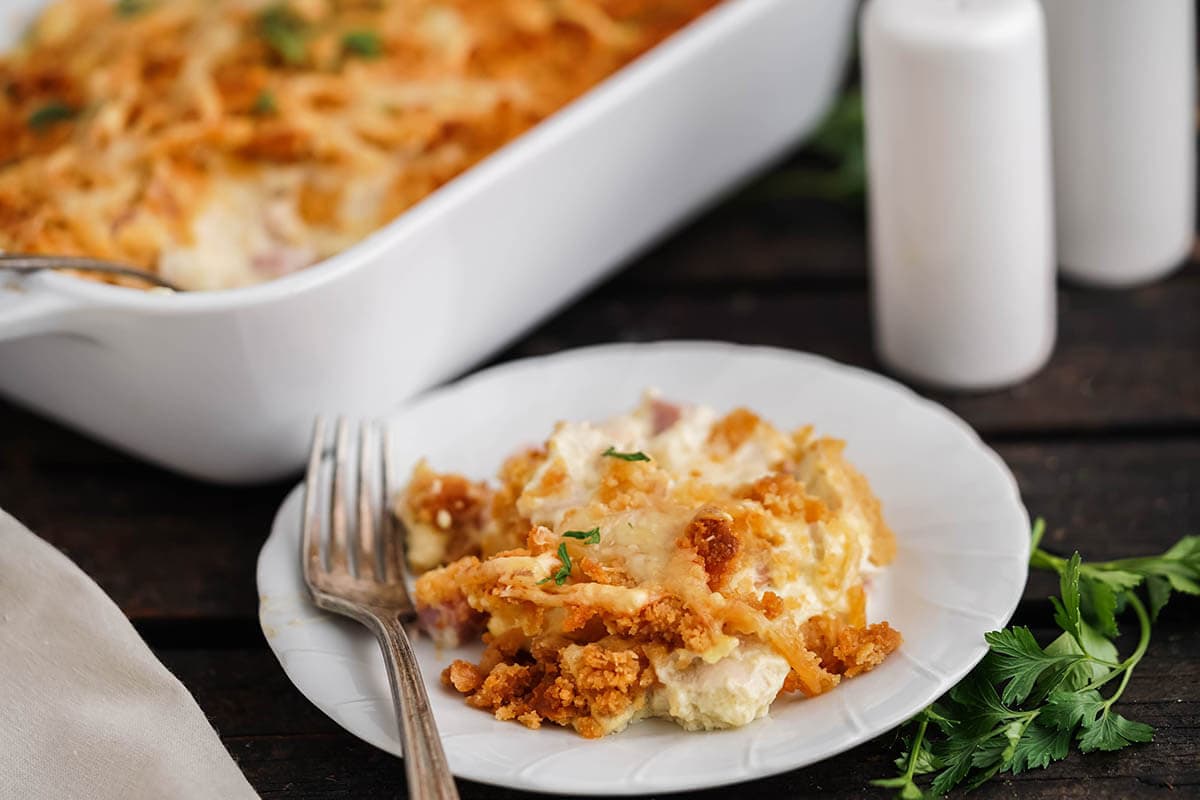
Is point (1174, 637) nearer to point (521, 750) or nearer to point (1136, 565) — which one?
point (1136, 565)

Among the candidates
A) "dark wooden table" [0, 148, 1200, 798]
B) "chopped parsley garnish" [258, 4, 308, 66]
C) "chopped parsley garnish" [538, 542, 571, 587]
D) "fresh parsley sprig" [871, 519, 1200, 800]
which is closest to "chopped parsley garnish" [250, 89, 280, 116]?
"chopped parsley garnish" [258, 4, 308, 66]

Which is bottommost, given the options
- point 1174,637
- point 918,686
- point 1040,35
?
point 1174,637

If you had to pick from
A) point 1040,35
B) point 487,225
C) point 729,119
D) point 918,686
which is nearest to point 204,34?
point 487,225

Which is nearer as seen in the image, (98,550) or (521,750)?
(521,750)

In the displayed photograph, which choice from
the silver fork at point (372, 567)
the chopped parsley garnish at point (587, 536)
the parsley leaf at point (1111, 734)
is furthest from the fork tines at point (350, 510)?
the parsley leaf at point (1111, 734)

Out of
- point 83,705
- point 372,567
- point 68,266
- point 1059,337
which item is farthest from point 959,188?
point 83,705

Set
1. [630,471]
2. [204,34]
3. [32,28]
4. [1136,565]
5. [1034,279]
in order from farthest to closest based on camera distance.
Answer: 1. [32,28]
2. [204,34]
3. [1034,279]
4. [1136,565]
5. [630,471]
